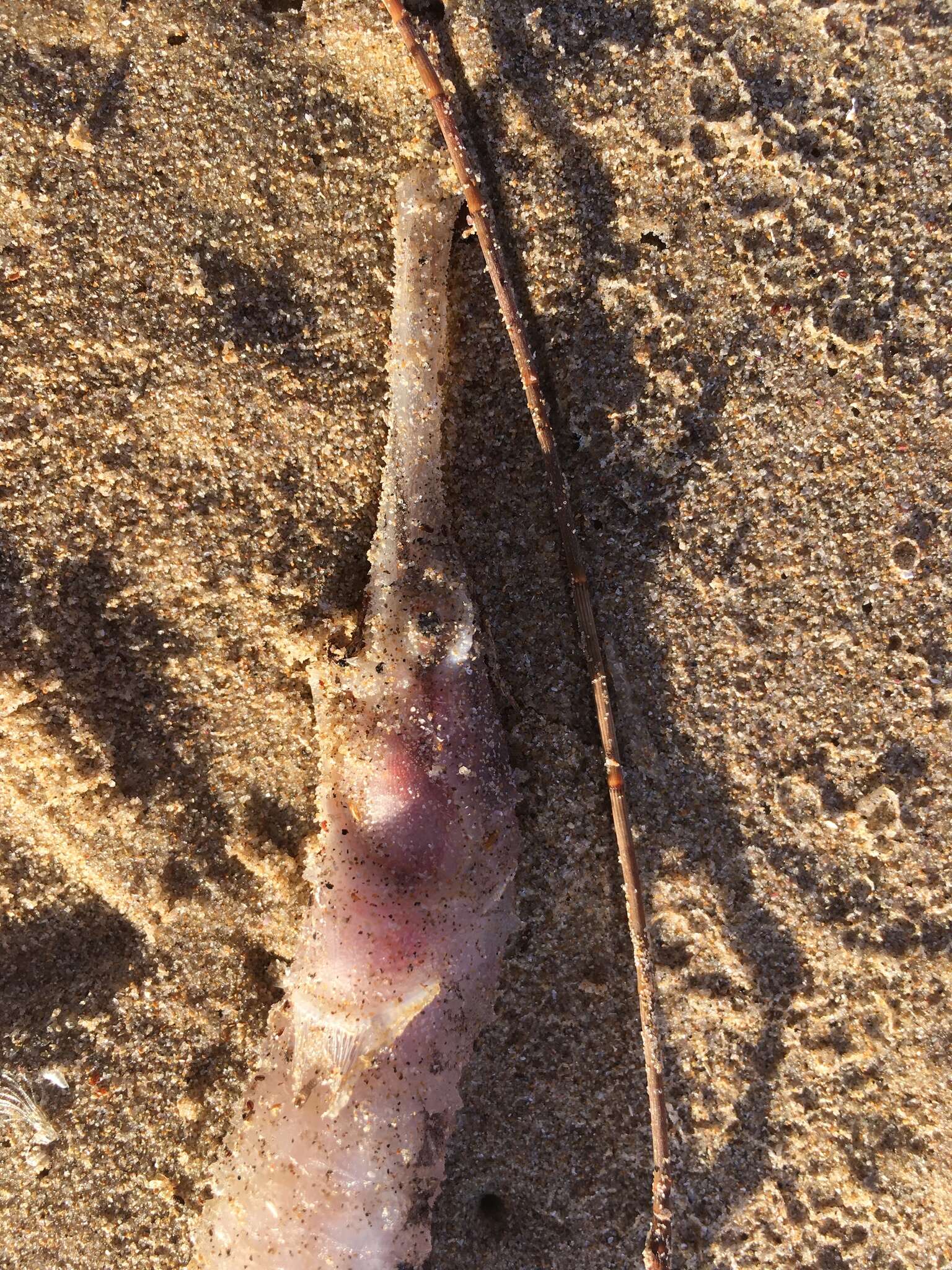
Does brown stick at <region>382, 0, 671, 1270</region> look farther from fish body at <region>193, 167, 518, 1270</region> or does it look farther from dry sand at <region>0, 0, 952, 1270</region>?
fish body at <region>193, 167, 518, 1270</region>

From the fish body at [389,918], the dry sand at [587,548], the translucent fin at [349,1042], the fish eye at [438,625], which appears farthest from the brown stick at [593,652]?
the translucent fin at [349,1042]

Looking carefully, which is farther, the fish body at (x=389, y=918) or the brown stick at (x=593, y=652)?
the brown stick at (x=593, y=652)

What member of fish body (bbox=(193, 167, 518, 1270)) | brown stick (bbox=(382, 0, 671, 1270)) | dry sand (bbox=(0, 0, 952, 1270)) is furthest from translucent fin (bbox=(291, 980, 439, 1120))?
brown stick (bbox=(382, 0, 671, 1270))

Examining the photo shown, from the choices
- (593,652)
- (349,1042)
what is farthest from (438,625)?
(349,1042)

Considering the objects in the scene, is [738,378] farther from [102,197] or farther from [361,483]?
[102,197]

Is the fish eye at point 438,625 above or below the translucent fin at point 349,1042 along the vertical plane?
above

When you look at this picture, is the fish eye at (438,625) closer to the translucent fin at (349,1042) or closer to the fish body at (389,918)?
the fish body at (389,918)

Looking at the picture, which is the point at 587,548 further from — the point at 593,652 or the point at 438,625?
the point at 438,625
